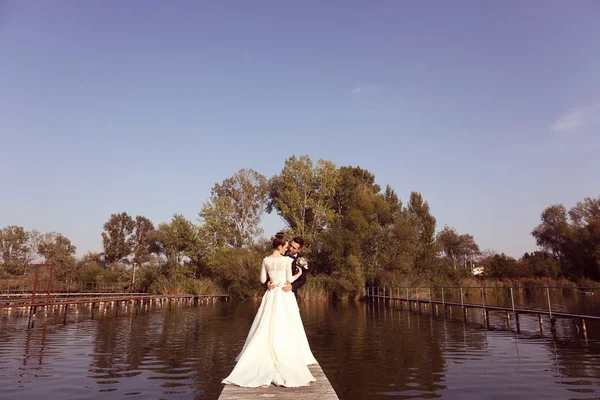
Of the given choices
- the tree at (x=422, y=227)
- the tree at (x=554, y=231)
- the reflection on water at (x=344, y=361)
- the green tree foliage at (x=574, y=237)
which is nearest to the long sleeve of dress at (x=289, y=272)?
the reflection on water at (x=344, y=361)

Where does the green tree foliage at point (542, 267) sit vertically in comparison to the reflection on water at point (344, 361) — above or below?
above

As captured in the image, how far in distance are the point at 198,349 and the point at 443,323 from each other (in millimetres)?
12210

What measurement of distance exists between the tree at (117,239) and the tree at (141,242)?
104 cm

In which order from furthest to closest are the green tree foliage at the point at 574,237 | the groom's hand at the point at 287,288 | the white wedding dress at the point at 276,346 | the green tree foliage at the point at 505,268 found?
1. the green tree foliage at the point at 505,268
2. the green tree foliage at the point at 574,237
3. the groom's hand at the point at 287,288
4. the white wedding dress at the point at 276,346

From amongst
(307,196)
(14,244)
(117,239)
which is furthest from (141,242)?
(307,196)

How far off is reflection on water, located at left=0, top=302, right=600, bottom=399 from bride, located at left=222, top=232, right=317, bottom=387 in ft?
4.72

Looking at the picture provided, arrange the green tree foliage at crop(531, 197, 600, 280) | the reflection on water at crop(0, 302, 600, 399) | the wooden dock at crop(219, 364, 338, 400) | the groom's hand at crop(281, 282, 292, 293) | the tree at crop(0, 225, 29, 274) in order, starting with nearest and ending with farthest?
the wooden dock at crop(219, 364, 338, 400) → the groom's hand at crop(281, 282, 292, 293) → the reflection on water at crop(0, 302, 600, 399) → the green tree foliage at crop(531, 197, 600, 280) → the tree at crop(0, 225, 29, 274)

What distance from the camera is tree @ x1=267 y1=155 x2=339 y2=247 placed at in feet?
145

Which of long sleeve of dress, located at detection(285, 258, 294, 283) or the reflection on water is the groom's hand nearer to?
long sleeve of dress, located at detection(285, 258, 294, 283)

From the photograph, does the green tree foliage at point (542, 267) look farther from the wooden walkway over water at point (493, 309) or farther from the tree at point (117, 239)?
the tree at point (117, 239)

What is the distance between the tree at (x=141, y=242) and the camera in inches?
2731

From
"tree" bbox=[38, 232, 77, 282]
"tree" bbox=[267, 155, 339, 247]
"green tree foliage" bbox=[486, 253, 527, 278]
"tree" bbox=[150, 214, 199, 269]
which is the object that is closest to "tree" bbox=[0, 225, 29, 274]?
"tree" bbox=[38, 232, 77, 282]

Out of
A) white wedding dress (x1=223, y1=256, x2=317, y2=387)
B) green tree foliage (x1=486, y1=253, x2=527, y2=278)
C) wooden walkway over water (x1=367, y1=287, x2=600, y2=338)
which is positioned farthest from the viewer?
green tree foliage (x1=486, y1=253, x2=527, y2=278)

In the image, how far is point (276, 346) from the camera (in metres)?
6.07
